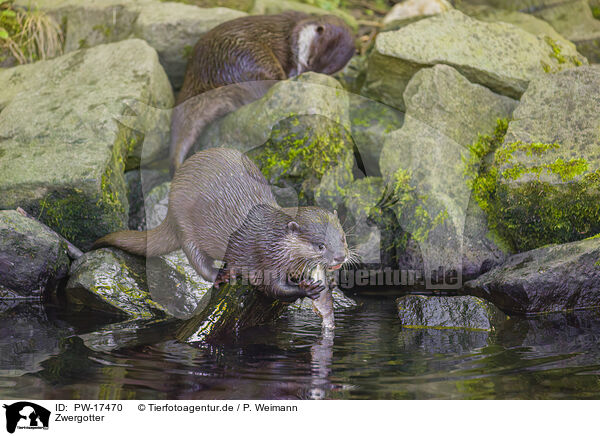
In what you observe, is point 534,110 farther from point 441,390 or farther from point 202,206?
point 441,390

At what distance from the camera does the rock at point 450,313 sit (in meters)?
3.12

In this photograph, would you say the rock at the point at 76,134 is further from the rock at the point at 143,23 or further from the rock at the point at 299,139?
the rock at the point at 299,139

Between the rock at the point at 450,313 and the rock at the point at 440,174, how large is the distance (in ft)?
2.58

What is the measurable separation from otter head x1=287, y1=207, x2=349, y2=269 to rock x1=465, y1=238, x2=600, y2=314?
3.64ft

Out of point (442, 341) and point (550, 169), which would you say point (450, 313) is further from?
point (550, 169)

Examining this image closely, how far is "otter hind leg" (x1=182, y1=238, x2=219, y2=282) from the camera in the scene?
11.1ft

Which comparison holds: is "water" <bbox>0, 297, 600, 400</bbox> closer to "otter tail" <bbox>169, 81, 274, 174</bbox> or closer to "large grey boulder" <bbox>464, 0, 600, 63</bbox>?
"otter tail" <bbox>169, 81, 274, 174</bbox>

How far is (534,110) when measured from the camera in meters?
4.36

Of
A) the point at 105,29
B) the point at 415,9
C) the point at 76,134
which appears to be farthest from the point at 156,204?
the point at 415,9

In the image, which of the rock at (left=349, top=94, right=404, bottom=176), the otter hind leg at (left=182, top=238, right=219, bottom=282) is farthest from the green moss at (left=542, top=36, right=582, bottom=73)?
the otter hind leg at (left=182, top=238, right=219, bottom=282)
